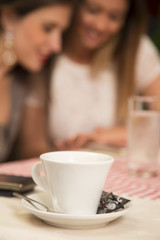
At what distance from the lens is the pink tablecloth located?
75 cm

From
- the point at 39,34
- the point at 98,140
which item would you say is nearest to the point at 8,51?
the point at 39,34

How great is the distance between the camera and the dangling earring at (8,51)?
2.26m

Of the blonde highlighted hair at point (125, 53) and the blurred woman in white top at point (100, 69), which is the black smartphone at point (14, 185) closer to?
the blurred woman in white top at point (100, 69)

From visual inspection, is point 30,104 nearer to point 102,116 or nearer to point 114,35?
point 102,116

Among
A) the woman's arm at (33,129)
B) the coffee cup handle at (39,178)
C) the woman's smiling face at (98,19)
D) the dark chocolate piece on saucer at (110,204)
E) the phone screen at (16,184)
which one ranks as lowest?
the woman's arm at (33,129)

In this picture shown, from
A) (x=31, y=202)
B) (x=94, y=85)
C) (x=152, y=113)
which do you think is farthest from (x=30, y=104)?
(x=31, y=202)

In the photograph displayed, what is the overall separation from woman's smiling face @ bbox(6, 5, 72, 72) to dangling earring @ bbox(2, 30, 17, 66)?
25mm

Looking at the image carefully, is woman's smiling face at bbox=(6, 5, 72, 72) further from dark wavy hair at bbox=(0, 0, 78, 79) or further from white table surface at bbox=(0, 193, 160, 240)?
white table surface at bbox=(0, 193, 160, 240)

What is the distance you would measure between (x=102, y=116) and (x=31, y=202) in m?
1.94

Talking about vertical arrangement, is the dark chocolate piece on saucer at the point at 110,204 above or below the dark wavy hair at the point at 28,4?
below

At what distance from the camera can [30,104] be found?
7.80ft

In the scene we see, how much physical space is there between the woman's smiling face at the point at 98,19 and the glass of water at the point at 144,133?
1.49 meters

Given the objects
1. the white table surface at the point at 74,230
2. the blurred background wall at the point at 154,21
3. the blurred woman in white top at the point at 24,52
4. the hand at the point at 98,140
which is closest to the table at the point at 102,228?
the white table surface at the point at 74,230

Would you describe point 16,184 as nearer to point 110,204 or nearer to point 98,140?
point 110,204
